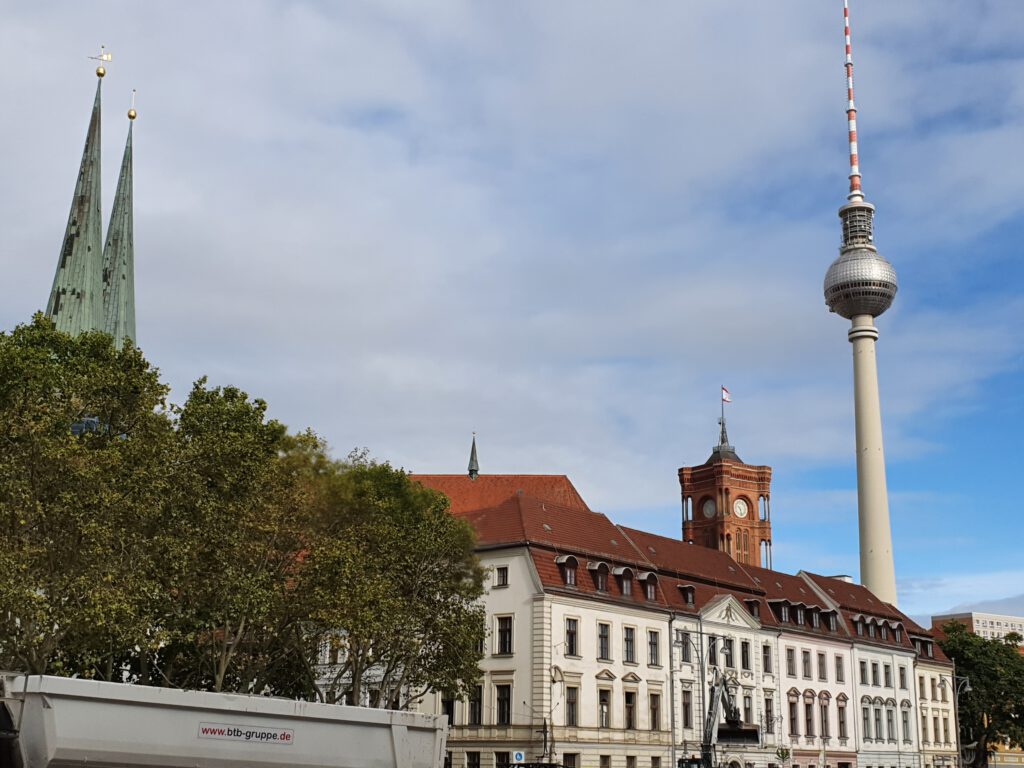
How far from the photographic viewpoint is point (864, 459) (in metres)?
118

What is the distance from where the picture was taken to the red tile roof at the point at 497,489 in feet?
293

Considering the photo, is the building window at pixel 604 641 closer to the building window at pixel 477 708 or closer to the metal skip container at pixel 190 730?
the building window at pixel 477 708

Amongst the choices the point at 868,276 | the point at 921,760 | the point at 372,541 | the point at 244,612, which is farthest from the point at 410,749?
the point at 868,276

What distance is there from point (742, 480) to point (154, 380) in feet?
366

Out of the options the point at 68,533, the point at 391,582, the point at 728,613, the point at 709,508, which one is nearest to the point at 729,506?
the point at 709,508

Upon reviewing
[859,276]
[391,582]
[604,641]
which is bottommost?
[604,641]

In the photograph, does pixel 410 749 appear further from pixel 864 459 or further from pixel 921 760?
pixel 864 459

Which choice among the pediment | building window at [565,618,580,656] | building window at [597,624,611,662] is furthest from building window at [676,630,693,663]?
building window at [565,618,580,656]

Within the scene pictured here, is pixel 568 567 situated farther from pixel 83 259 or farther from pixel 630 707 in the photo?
pixel 83 259

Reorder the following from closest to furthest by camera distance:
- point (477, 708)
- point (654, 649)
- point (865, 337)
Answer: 1. point (477, 708)
2. point (654, 649)
3. point (865, 337)

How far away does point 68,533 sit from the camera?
3159 centimetres

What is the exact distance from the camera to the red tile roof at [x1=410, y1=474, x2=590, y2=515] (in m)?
89.4

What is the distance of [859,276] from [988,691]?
49.6 meters

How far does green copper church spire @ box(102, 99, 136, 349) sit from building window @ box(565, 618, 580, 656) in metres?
32.8
